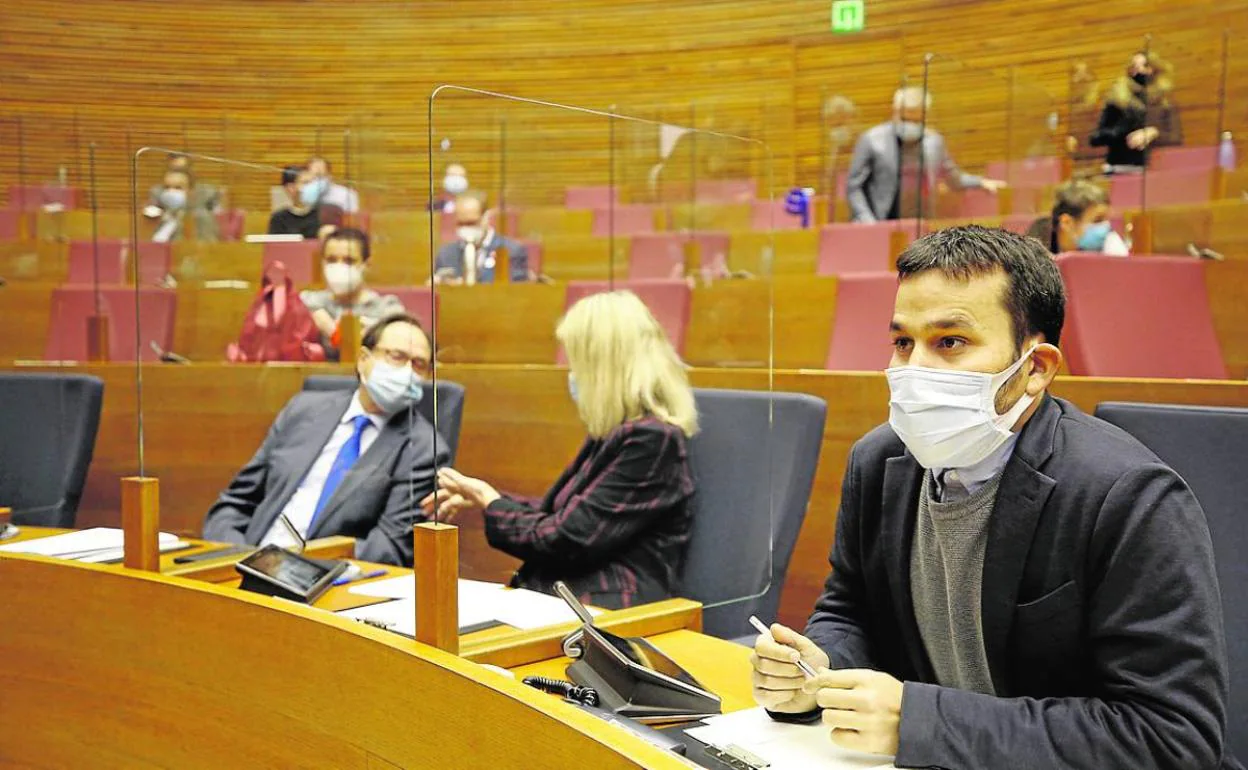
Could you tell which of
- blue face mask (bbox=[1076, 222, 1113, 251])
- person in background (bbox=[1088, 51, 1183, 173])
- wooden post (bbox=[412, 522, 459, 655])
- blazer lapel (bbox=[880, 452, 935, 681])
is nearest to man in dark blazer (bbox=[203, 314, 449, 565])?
wooden post (bbox=[412, 522, 459, 655])

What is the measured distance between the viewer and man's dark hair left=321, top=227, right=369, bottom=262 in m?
2.72

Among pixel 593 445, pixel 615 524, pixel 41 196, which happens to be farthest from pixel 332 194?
pixel 615 524

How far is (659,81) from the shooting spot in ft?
22.6

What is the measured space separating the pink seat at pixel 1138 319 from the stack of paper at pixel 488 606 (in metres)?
1.40

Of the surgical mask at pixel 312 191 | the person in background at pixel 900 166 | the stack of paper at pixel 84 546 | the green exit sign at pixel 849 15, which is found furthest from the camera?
the green exit sign at pixel 849 15

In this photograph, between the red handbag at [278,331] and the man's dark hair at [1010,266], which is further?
the red handbag at [278,331]

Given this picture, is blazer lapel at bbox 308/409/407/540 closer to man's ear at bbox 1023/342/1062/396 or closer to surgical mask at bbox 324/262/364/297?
surgical mask at bbox 324/262/364/297

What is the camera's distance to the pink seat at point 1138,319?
2.38 metres

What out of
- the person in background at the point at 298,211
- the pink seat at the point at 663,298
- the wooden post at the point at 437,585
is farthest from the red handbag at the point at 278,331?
the wooden post at the point at 437,585

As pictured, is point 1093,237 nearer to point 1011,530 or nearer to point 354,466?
point 354,466

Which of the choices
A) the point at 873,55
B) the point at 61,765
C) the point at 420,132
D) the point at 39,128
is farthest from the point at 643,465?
the point at 873,55

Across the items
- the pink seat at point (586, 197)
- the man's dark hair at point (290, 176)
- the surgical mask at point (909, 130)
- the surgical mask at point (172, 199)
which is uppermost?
the surgical mask at point (909, 130)

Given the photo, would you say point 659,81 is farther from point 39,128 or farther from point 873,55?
point 39,128

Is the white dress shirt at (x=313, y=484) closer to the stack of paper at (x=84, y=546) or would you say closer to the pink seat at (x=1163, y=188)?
the stack of paper at (x=84, y=546)
